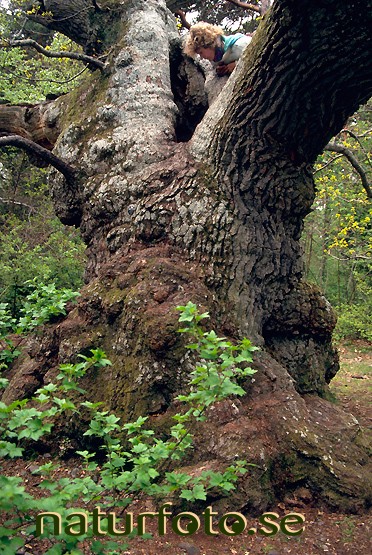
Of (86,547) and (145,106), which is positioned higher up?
(145,106)

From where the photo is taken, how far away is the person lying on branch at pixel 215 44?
4680 millimetres

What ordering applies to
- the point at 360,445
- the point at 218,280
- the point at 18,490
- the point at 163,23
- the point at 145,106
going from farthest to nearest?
the point at 163,23, the point at 145,106, the point at 218,280, the point at 360,445, the point at 18,490

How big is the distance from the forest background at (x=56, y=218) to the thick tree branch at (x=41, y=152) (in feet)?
6.06

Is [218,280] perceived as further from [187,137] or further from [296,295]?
[187,137]

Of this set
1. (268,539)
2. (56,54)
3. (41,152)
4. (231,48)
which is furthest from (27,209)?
(268,539)

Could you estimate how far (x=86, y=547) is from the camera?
2578 mm

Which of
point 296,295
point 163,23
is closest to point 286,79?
point 296,295

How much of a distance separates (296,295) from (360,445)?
4.03ft

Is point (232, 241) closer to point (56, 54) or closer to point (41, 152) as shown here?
point (41, 152)

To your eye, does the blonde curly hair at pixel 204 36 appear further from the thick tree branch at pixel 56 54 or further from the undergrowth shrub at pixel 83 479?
the undergrowth shrub at pixel 83 479

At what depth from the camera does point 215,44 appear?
471 centimetres

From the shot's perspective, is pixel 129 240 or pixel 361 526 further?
pixel 129 240

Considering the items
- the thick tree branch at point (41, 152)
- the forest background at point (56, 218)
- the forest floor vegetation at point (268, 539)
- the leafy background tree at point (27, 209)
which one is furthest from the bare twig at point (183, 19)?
the forest floor vegetation at point (268, 539)

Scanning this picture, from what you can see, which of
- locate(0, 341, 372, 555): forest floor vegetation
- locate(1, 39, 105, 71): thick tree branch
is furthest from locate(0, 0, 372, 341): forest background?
locate(0, 341, 372, 555): forest floor vegetation
